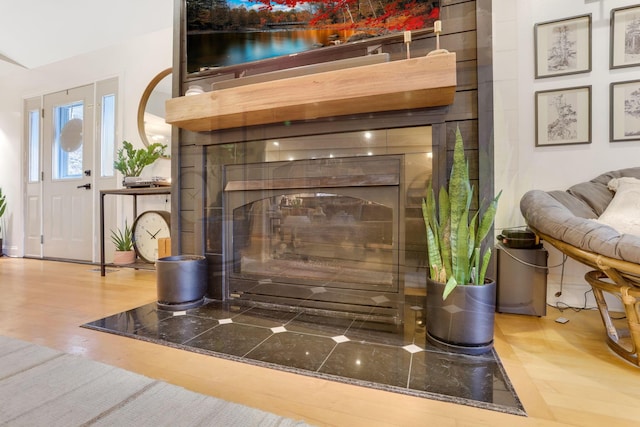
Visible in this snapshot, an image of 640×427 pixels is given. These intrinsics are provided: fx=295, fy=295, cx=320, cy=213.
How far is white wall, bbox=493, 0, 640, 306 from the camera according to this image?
1.67m

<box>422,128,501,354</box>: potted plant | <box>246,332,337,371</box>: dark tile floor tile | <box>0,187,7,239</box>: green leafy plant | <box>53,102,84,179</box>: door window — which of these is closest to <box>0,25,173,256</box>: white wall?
<box>0,187,7,239</box>: green leafy plant

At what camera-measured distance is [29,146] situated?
3695mm

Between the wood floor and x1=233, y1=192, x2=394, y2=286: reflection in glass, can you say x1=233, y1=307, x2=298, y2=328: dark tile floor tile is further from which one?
the wood floor

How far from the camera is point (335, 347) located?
4.16 feet

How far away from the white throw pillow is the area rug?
1.61m

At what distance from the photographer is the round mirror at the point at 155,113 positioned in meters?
2.92

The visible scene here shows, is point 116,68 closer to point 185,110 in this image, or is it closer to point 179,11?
point 179,11

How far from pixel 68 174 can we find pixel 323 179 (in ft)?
11.4

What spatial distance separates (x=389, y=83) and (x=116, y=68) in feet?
10.5

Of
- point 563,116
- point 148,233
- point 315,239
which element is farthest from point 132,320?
point 563,116

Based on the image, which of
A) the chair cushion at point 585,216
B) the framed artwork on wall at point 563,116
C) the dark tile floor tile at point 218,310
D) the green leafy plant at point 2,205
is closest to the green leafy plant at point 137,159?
the dark tile floor tile at point 218,310

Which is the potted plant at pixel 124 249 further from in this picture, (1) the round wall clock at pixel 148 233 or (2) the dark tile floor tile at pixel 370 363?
(2) the dark tile floor tile at pixel 370 363

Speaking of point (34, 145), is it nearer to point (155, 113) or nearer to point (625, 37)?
point (155, 113)

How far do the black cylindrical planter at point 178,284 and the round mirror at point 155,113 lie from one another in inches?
64.1
